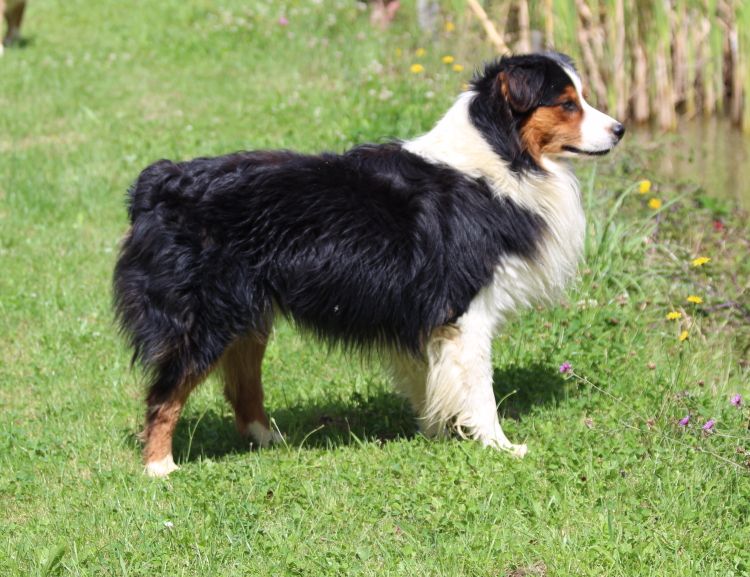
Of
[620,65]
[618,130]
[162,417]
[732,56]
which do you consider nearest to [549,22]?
[620,65]

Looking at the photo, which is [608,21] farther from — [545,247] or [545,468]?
[545,468]

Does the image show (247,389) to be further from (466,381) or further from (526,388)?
(526,388)

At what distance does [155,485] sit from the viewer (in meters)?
4.17

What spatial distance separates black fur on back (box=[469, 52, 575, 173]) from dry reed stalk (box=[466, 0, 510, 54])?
14.3 ft

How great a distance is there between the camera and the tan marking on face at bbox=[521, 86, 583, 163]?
4.32 m

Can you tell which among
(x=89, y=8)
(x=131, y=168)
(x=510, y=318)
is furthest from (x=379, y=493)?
(x=89, y=8)

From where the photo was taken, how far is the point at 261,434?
15.6ft

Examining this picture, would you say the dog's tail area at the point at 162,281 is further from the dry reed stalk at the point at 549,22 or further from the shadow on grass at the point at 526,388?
the dry reed stalk at the point at 549,22

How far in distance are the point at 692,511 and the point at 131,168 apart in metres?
5.91

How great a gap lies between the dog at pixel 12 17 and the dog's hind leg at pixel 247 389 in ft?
29.9

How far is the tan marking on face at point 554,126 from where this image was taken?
4320 millimetres

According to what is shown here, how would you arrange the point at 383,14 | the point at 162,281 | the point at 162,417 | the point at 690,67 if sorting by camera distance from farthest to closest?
1. the point at 383,14
2. the point at 690,67
3. the point at 162,417
4. the point at 162,281

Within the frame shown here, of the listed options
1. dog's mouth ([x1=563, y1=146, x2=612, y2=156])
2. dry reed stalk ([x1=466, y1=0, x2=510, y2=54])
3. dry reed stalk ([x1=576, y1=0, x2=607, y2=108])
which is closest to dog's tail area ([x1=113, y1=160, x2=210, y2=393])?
dog's mouth ([x1=563, y1=146, x2=612, y2=156])

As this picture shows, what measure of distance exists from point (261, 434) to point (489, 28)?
16.5 feet
